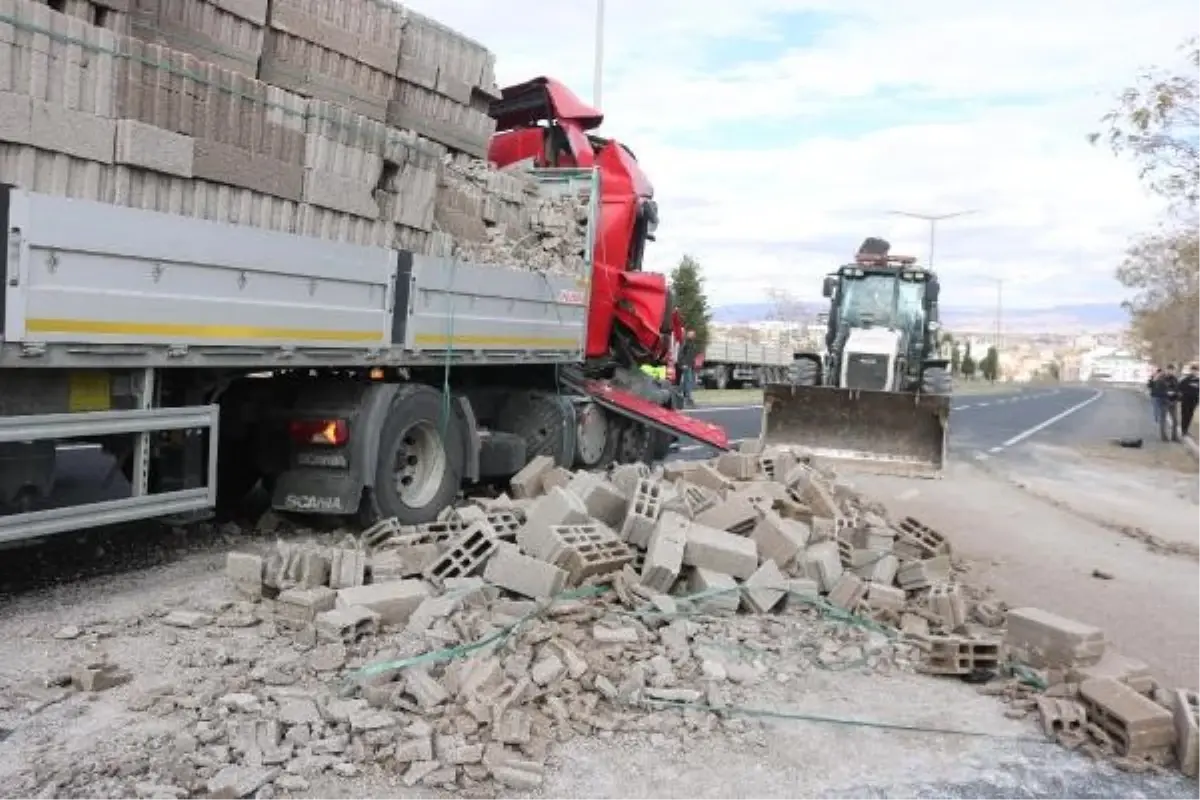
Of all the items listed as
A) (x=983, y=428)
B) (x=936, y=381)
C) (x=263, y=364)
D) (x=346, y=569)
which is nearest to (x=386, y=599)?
(x=346, y=569)

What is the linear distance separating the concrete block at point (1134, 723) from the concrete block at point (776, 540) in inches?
90.3

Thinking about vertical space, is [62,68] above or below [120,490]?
above

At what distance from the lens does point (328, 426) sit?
727 centimetres

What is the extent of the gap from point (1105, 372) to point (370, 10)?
655 ft

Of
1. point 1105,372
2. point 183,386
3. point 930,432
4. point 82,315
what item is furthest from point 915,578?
point 1105,372

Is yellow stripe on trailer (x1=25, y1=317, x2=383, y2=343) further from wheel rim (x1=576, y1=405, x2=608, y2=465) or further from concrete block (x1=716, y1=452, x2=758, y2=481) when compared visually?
wheel rim (x1=576, y1=405, x2=608, y2=465)

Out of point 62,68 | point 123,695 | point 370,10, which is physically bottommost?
point 123,695

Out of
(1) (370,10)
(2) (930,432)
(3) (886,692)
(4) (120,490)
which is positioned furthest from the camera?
(2) (930,432)

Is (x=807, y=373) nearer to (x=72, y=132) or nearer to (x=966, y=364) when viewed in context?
(x=72, y=132)

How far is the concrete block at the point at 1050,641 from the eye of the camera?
553 centimetres

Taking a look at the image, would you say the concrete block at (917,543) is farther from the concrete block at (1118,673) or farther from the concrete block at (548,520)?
the concrete block at (548,520)

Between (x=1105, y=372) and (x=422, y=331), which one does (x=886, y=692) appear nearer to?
(x=422, y=331)

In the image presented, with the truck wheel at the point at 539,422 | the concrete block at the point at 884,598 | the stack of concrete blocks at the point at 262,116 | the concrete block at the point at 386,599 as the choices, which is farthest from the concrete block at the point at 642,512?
the truck wheel at the point at 539,422

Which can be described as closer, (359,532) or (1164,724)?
(1164,724)
